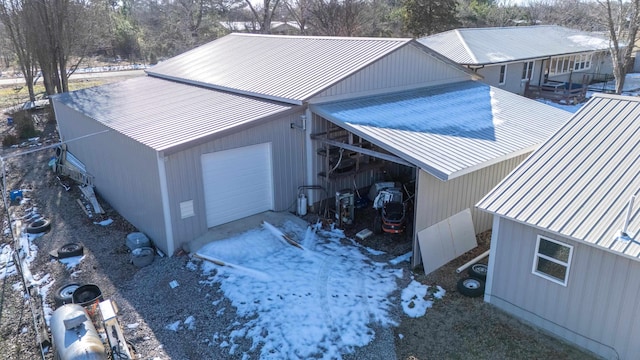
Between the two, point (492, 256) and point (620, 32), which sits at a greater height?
point (620, 32)

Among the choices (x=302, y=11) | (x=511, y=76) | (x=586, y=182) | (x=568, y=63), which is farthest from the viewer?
(x=302, y=11)

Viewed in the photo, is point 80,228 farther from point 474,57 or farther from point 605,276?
point 474,57

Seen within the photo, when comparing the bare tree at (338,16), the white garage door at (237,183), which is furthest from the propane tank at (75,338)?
the bare tree at (338,16)

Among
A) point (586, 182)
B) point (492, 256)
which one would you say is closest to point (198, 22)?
point (492, 256)

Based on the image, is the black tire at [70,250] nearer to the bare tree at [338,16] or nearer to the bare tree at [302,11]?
the bare tree at [338,16]

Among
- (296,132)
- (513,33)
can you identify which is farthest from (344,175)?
(513,33)

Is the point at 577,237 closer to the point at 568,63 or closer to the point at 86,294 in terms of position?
the point at 86,294

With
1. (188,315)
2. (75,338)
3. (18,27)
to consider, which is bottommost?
(188,315)
